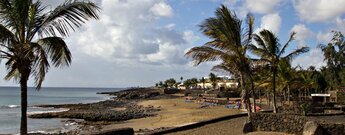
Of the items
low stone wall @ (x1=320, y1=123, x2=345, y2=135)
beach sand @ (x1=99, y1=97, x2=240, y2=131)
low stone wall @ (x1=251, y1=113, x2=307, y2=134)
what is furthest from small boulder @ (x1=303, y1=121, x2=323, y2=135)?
beach sand @ (x1=99, y1=97, x2=240, y2=131)

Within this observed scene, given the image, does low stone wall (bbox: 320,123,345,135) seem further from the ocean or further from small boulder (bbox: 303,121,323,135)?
the ocean

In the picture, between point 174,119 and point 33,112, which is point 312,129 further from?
point 33,112

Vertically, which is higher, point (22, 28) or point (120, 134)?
point (22, 28)

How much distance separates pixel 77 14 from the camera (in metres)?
7.48

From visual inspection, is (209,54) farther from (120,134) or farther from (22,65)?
(22,65)

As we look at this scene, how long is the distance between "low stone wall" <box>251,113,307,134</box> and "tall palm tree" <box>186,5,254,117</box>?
1099mm

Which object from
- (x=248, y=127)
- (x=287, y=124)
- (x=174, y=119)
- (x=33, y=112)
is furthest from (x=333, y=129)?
(x=33, y=112)

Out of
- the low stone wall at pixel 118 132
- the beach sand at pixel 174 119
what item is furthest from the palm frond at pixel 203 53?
the beach sand at pixel 174 119

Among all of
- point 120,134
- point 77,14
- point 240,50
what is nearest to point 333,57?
point 240,50

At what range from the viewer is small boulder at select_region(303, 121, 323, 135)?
9555 millimetres

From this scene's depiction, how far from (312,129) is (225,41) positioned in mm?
5337

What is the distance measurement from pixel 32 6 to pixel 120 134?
17.7 feet

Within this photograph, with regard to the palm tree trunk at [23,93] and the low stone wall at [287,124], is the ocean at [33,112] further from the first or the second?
the low stone wall at [287,124]

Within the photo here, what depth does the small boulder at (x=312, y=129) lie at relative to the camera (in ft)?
31.3
